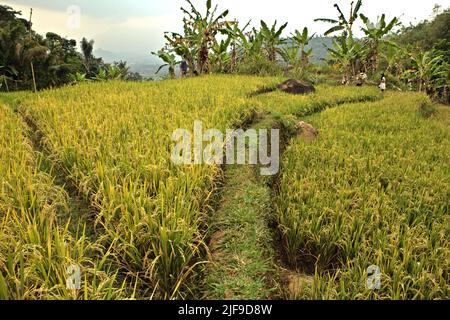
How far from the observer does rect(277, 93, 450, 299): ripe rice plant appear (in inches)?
103

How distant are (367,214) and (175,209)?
1.97 m

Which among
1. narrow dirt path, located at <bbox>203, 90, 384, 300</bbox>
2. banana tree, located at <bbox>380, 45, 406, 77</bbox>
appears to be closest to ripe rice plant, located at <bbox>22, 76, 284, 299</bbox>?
narrow dirt path, located at <bbox>203, 90, 384, 300</bbox>

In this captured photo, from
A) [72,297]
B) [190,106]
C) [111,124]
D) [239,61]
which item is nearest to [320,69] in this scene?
[239,61]

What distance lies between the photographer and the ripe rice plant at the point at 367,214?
2.62 meters

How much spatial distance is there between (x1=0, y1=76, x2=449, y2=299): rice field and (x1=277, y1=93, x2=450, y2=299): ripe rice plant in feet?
0.06

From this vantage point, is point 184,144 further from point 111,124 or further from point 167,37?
point 167,37

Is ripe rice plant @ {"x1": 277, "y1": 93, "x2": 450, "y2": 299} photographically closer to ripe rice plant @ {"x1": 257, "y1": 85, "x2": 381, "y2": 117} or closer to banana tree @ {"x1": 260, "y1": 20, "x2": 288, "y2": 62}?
ripe rice plant @ {"x1": 257, "y1": 85, "x2": 381, "y2": 117}

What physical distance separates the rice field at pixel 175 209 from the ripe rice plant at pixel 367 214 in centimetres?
2

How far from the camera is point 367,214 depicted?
3414mm

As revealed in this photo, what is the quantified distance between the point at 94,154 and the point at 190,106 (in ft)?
11.3

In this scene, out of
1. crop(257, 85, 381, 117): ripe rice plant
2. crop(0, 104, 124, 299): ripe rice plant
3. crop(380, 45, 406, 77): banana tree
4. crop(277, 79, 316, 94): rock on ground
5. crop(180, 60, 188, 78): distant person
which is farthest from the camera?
crop(180, 60, 188, 78): distant person

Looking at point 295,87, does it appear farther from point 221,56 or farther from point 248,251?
point 248,251

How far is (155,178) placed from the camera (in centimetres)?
347

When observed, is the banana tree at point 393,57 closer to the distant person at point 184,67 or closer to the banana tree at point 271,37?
the banana tree at point 271,37
